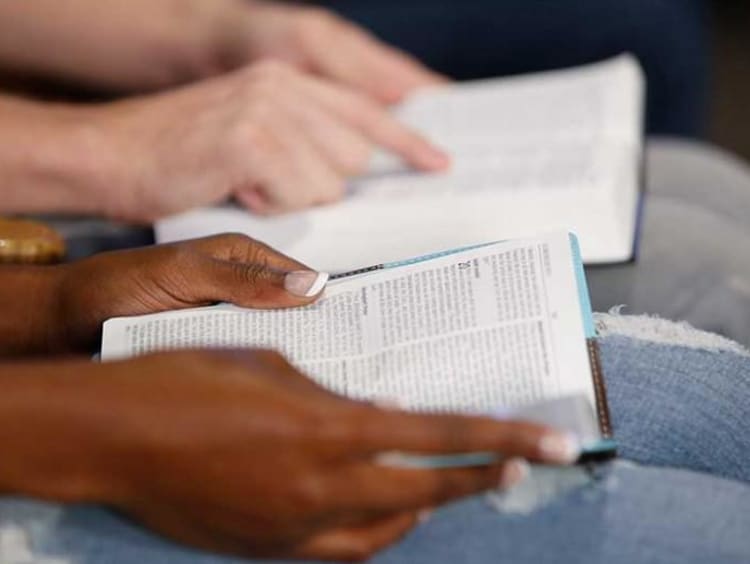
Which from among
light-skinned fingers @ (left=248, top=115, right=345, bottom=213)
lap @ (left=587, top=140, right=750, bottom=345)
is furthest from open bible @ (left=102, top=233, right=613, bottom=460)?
light-skinned fingers @ (left=248, top=115, right=345, bottom=213)

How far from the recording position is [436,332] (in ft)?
1.84

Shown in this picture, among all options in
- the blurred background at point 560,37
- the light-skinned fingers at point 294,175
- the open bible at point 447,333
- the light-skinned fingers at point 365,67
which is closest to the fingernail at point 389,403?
the open bible at point 447,333

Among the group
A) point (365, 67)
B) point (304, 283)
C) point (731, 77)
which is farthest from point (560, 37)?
point (731, 77)

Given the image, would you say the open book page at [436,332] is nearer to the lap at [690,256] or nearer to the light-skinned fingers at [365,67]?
the lap at [690,256]

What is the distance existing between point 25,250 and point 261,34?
427mm

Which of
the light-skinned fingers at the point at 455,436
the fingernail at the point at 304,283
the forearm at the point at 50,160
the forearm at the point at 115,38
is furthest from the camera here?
the forearm at the point at 115,38

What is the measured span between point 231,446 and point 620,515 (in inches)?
7.6

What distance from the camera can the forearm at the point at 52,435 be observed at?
46 cm

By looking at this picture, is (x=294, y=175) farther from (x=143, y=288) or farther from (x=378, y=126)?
(x=143, y=288)

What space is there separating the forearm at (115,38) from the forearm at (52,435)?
2.17 feet

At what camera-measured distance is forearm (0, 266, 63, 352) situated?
641 millimetres

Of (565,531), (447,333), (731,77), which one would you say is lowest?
(565,531)

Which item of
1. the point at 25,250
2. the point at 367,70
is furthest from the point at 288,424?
the point at 367,70

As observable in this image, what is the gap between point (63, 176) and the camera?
89 centimetres
